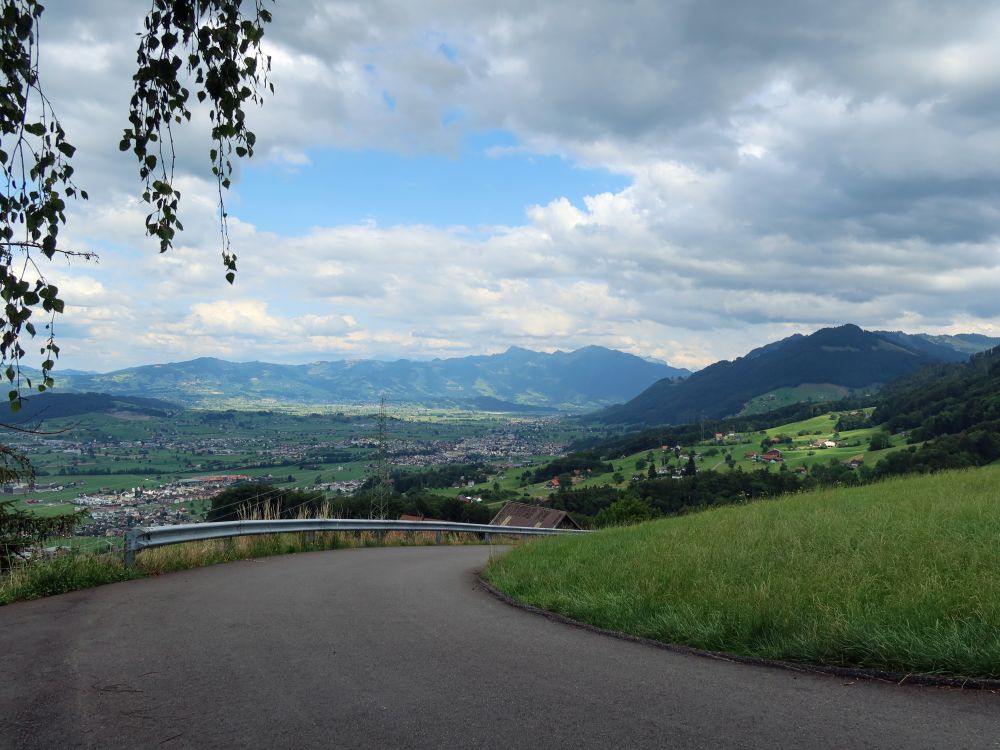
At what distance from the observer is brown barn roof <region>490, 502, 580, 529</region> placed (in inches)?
1726

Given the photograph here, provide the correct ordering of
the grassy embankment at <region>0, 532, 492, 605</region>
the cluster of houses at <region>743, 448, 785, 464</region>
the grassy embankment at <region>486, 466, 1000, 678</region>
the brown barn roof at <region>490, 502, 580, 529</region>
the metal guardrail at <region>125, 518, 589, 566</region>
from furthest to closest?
the cluster of houses at <region>743, 448, 785, 464</region> → the brown barn roof at <region>490, 502, 580, 529</region> → the metal guardrail at <region>125, 518, 589, 566</region> → the grassy embankment at <region>0, 532, 492, 605</region> → the grassy embankment at <region>486, 466, 1000, 678</region>

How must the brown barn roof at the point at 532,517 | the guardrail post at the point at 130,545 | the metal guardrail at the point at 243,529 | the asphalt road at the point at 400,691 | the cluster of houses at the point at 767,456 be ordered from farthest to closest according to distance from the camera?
the cluster of houses at the point at 767,456 → the brown barn roof at the point at 532,517 → the metal guardrail at the point at 243,529 → the guardrail post at the point at 130,545 → the asphalt road at the point at 400,691

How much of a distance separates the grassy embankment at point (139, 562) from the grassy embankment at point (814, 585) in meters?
4.77

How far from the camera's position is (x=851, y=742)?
140 inches

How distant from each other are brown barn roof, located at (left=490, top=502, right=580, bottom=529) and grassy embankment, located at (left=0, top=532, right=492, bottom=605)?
2739 centimetres

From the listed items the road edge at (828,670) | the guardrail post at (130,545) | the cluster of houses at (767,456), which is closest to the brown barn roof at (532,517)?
the guardrail post at (130,545)

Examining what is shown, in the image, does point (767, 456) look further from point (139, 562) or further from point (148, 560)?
point (139, 562)

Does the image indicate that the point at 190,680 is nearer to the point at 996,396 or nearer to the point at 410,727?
the point at 410,727

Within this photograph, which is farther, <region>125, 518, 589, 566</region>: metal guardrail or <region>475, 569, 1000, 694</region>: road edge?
<region>125, 518, 589, 566</region>: metal guardrail

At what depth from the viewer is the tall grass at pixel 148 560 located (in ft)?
26.1

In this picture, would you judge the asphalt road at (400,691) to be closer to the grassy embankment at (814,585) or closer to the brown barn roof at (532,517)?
the grassy embankment at (814,585)

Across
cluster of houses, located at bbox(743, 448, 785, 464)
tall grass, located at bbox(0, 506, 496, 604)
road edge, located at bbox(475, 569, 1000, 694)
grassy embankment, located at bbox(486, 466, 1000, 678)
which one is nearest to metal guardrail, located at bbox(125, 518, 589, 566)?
tall grass, located at bbox(0, 506, 496, 604)

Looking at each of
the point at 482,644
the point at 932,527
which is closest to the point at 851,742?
the point at 482,644

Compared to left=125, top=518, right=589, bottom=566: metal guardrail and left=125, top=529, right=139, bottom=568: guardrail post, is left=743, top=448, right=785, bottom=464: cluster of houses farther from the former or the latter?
left=125, top=529, right=139, bottom=568: guardrail post
